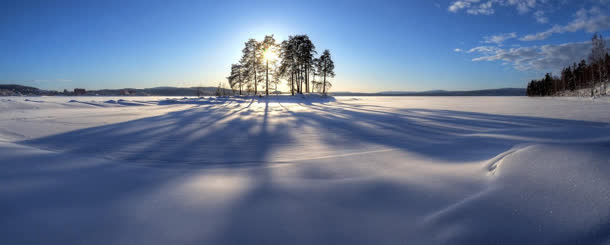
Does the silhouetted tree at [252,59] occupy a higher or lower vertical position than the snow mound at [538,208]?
higher

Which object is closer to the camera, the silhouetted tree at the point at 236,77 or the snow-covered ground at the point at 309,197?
→ the snow-covered ground at the point at 309,197

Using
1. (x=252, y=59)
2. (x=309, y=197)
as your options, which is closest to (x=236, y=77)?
(x=252, y=59)

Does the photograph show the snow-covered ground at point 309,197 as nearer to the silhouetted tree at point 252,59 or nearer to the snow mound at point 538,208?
the snow mound at point 538,208

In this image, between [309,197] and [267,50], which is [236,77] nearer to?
[267,50]

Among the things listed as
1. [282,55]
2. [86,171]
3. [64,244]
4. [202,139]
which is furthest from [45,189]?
[282,55]

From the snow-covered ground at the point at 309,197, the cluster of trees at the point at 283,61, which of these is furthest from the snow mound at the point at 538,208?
the cluster of trees at the point at 283,61

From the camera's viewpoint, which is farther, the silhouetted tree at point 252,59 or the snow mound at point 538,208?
the silhouetted tree at point 252,59

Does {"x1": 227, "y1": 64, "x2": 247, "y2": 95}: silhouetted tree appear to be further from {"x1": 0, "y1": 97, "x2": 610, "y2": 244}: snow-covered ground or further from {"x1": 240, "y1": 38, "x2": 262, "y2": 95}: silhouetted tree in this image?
{"x1": 0, "y1": 97, "x2": 610, "y2": 244}: snow-covered ground

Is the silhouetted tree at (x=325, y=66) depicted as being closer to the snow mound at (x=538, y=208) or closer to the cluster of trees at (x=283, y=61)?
the cluster of trees at (x=283, y=61)

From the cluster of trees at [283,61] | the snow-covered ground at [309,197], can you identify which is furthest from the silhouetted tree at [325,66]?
the snow-covered ground at [309,197]

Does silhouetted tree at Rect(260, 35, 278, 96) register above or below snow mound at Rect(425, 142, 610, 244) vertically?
above

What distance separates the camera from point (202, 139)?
365cm

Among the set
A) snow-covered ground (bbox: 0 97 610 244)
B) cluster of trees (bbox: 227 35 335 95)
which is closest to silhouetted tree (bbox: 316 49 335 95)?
cluster of trees (bbox: 227 35 335 95)

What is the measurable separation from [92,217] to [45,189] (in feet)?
2.39
